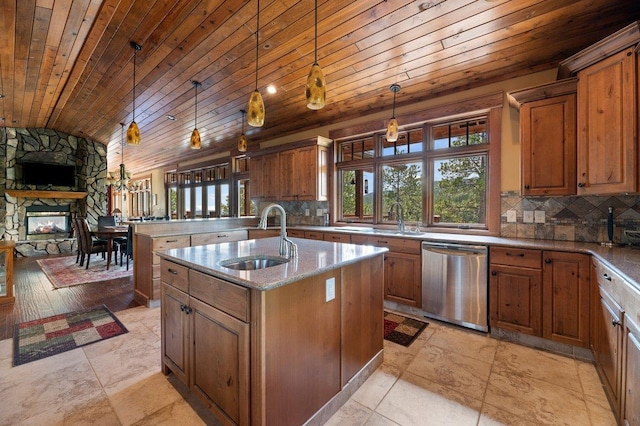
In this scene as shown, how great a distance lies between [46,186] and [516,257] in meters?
9.65

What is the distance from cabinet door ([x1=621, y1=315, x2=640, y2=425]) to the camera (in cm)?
134

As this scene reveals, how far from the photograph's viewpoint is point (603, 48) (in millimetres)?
2127

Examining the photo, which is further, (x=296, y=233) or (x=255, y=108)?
(x=296, y=233)

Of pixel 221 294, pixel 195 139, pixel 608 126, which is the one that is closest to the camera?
pixel 221 294

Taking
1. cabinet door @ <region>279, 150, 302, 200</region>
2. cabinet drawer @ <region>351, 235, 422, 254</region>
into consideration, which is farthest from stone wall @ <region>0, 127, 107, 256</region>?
cabinet drawer @ <region>351, 235, 422, 254</region>

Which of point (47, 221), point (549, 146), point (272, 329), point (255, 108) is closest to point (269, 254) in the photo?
point (272, 329)

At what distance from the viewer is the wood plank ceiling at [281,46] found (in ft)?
7.20

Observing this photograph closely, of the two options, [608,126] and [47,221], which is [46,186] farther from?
[608,126]

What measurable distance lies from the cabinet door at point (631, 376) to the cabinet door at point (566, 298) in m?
0.96

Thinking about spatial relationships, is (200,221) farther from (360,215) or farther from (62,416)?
(62,416)

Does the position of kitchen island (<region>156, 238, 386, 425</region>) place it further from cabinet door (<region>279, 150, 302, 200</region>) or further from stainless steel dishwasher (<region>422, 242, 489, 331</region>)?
cabinet door (<region>279, 150, 302, 200</region>)

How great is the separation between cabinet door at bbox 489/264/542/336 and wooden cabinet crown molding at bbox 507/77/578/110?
1611mm

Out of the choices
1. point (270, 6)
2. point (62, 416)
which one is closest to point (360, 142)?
point (270, 6)

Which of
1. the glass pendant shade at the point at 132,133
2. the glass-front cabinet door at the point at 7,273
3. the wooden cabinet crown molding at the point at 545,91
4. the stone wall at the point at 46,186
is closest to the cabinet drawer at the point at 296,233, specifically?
the glass pendant shade at the point at 132,133
